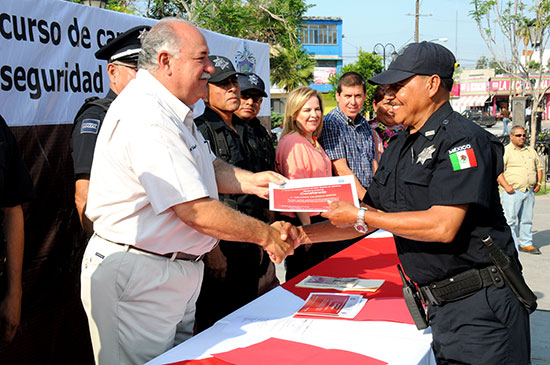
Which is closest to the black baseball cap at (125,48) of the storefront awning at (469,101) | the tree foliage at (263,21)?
the tree foliage at (263,21)

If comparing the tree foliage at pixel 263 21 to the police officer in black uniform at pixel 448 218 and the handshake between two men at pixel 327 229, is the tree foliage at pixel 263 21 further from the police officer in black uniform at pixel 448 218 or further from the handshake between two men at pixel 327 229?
the police officer in black uniform at pixel 448 218

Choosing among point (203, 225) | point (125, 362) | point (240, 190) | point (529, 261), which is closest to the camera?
point (203, 225)

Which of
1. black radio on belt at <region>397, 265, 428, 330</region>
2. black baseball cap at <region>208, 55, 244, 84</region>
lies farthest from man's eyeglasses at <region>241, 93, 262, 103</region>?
black radio on belt at <region>397, 265, 428, 330</region>

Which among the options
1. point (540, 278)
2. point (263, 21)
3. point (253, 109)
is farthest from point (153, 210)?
point (263, 21)

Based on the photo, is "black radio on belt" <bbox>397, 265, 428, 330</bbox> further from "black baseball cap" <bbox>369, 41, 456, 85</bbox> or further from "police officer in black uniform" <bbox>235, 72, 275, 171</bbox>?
"police officer in black uniform" <bbox>235, 72, 275, 171</bbox>

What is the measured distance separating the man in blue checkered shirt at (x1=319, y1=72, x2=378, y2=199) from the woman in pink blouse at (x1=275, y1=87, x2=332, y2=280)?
0.21 metres

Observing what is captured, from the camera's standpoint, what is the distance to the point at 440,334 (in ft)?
6.98

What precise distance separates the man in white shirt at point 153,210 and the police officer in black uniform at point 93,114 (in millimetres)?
614

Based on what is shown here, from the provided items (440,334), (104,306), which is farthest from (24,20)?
(440,334)

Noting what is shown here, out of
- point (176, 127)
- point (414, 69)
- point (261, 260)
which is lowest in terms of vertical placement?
point (261, 260)

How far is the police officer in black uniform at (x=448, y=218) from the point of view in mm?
1979

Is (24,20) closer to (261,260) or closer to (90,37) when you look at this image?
(90,37)

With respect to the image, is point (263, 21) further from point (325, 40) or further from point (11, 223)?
point (325, 40)

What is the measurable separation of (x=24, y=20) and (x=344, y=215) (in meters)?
2.18
